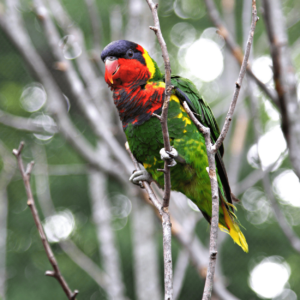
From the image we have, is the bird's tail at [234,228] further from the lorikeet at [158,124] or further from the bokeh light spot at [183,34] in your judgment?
the bokeh light spot at [183,34]

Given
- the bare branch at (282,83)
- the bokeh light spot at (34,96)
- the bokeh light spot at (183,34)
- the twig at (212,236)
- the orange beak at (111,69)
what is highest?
the bokeh light spot at (183,34)

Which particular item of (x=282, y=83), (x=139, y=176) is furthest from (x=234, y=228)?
(x=282, y=83)

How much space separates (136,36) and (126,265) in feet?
13.3

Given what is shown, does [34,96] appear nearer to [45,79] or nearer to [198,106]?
[45,79]

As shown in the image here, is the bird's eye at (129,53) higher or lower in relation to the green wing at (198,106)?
higher

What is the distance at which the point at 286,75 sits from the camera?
4.90 ft

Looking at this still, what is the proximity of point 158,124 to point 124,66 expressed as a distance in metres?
0.39

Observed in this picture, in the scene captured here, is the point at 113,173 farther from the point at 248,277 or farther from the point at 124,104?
the point at 248,277

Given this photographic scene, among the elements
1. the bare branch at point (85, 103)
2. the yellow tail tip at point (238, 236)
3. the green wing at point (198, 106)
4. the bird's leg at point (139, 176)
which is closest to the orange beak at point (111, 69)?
the green wing at point (198, 106)

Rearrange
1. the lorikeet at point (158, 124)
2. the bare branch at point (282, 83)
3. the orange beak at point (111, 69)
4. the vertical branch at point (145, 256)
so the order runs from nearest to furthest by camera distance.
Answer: the bare branch at point (282, 83)
the lorikeet at point (158, 124)
the orange beak at point (111, 69)
the vertical branch at point (145, 256)

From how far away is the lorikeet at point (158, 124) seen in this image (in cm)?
164

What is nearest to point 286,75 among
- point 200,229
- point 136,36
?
point 136,36

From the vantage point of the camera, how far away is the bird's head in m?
1.74

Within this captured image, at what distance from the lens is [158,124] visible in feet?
5.32
